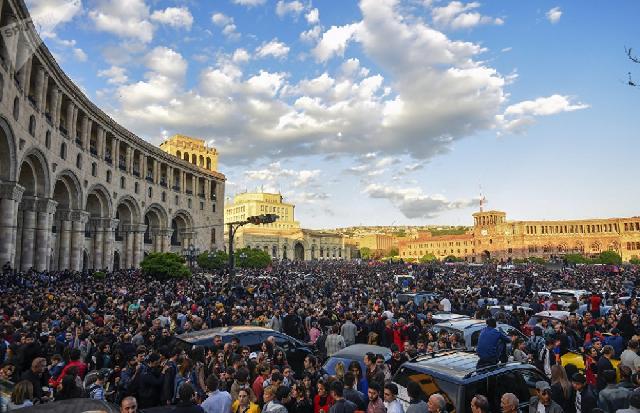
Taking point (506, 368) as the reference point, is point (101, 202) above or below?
above

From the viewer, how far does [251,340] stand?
10.5 m

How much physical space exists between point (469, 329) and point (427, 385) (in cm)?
638

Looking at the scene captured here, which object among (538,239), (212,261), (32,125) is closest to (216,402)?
(32,125)

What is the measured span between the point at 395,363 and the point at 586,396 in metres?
3.56

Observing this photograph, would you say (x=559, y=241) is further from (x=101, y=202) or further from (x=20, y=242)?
(x=20, y=242)

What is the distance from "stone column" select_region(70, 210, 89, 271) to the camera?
35.8 m

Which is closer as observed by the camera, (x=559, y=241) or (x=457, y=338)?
(x=457, y=338)

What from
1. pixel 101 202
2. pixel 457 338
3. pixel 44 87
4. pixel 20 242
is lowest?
pixel 457 338

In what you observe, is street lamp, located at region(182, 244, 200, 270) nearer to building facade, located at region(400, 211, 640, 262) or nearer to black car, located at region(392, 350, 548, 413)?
black car, located at region(392, 350, 548, 413)

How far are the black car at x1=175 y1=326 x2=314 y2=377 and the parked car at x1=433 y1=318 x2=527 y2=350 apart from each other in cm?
397

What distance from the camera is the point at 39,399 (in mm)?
6555

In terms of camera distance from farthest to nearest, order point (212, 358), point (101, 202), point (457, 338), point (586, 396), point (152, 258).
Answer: point (101, 202)
point (152, 258)
point (457, 338)
point (212, 358)
point (586, 396)

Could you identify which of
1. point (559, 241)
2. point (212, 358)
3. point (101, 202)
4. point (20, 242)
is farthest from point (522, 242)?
point (212, 358)

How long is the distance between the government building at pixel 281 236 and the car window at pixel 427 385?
92719 millimetres
